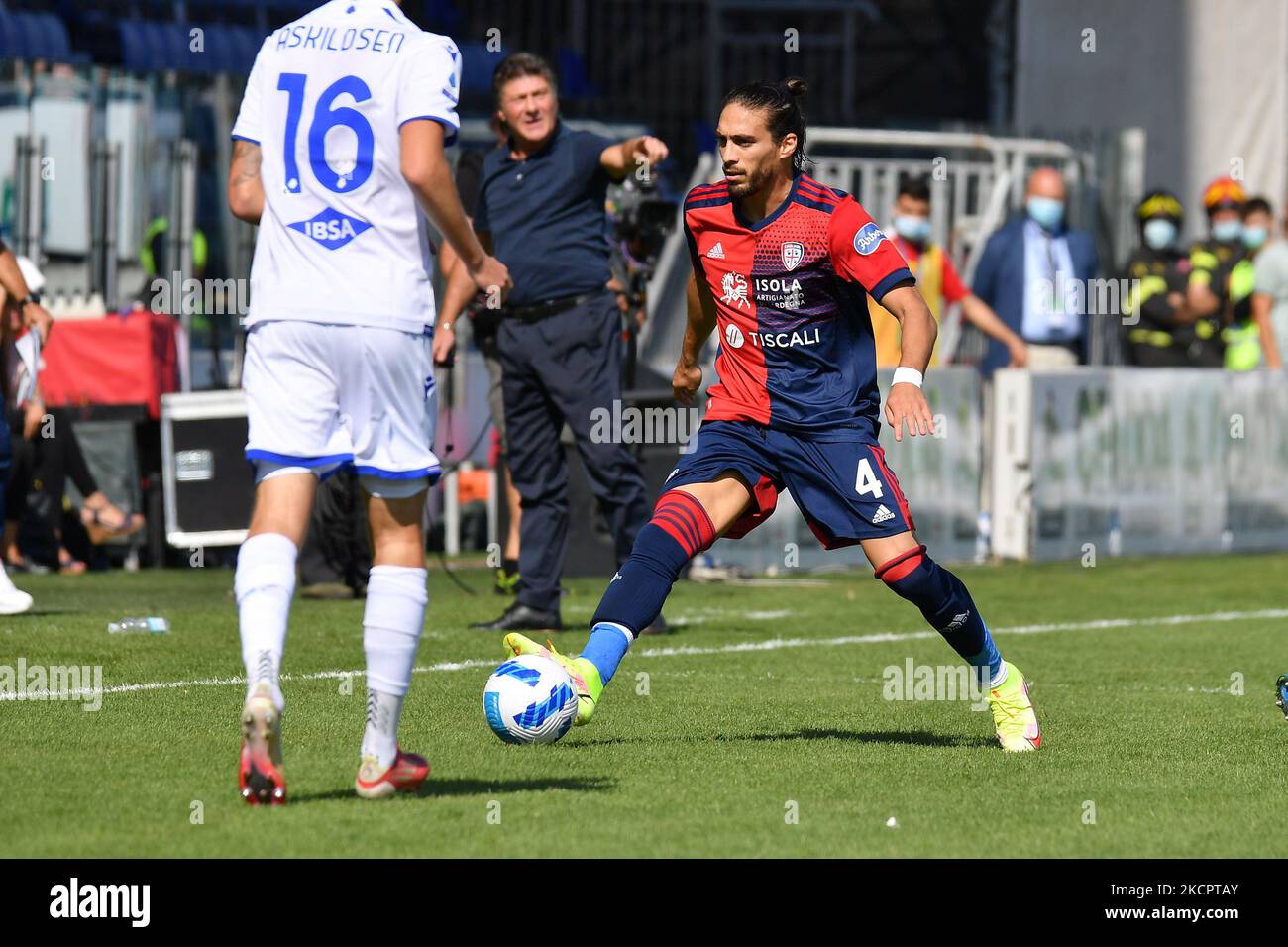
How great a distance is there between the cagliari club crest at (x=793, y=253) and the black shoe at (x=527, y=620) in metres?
3.36

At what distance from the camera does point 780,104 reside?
257 inches

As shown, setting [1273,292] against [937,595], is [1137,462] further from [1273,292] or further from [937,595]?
[937,595]

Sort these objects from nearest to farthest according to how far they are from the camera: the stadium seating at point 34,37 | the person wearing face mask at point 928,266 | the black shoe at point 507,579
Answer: the black shoe at point 507,579 < the person wearing face mask at point 928,266 < the stadium seating at point 34,37

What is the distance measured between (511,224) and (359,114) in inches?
176

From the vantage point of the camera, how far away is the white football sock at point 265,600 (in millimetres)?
5102

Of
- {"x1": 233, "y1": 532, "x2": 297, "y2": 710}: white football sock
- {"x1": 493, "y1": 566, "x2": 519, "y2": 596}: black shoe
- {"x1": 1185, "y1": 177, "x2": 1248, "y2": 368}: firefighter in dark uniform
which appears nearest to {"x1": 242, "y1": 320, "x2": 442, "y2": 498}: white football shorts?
{"x1": 233, "y1": 532, "x2": 297, "y2": 710}: white football sock

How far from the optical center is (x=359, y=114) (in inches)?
210

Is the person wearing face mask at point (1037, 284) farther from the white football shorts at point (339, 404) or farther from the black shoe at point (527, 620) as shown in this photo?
the white football shorts at point (339, 404)

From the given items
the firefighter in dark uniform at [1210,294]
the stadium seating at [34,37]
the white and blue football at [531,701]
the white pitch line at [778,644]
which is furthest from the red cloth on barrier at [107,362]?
the white and blue football at [531,701]

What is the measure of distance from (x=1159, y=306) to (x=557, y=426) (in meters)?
7.80

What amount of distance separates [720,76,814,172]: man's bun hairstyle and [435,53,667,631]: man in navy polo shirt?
3040 mm

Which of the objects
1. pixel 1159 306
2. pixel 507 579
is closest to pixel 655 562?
pixel 507 579

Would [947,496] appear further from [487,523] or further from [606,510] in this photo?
[606,510]
